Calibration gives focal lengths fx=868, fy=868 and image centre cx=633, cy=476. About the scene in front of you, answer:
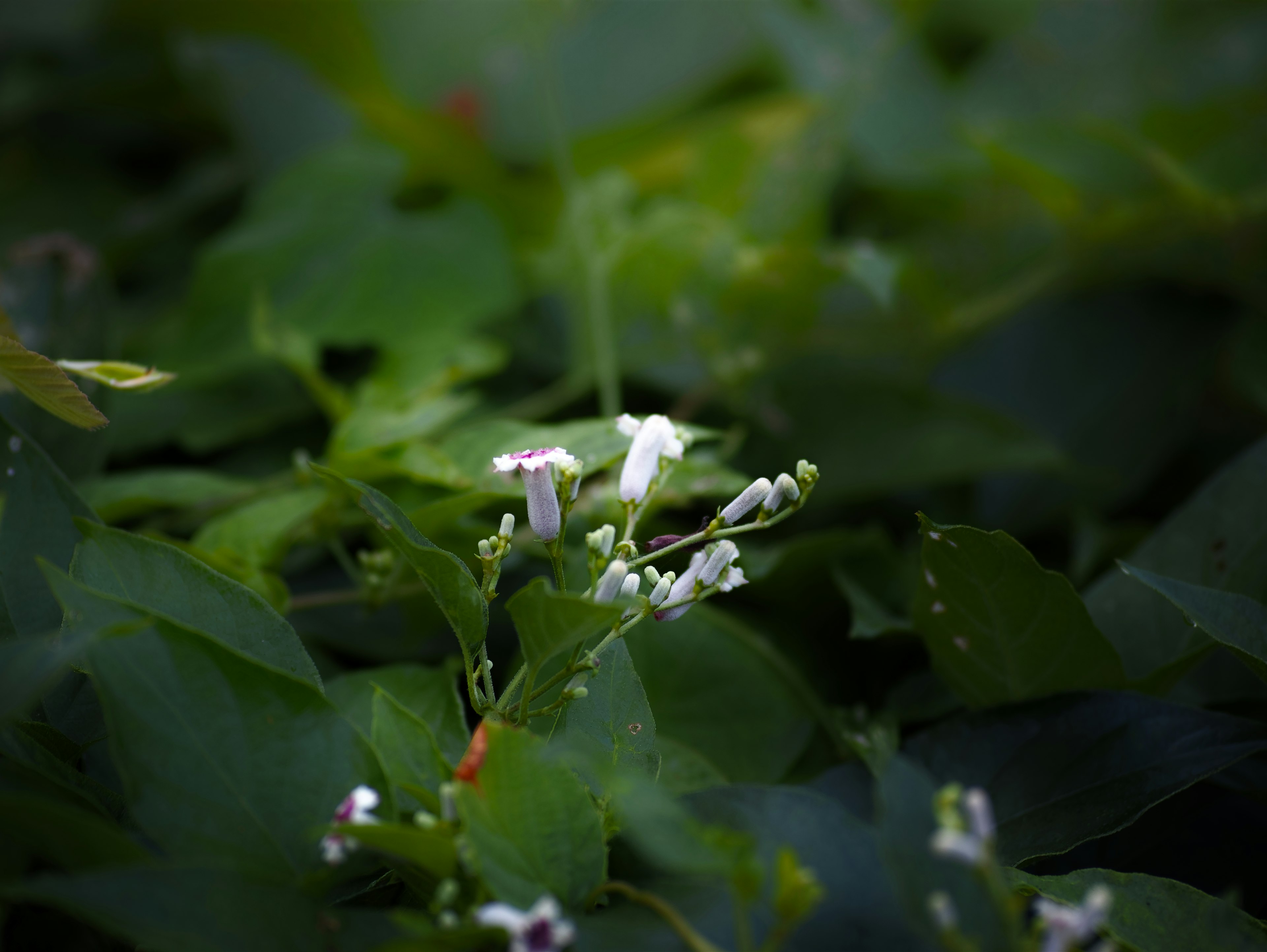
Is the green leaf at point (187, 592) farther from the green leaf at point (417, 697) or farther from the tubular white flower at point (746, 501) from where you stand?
the tubular white flower at point (746, 501)

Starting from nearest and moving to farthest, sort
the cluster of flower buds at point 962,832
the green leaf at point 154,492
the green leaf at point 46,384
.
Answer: the cluster of flower buds at point 962,832, the green leaf at point 46,384, the green leaf at point 154,492

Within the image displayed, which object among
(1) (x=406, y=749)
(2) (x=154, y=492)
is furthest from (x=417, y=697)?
(2) (x=154, y=492)

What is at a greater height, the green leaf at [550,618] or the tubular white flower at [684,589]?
the green leaf at [550,618]

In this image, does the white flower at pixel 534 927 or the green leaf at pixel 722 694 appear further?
the green leaf at pixel 722 694

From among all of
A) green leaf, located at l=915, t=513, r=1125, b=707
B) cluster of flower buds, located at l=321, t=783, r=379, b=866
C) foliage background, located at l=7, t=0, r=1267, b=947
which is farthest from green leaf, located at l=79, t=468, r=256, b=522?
green leaf, located at l=915, t=513, r=1125, b=707

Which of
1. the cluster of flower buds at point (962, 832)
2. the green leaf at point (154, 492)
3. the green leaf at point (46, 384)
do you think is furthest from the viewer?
the green leaf at point (154, 492)

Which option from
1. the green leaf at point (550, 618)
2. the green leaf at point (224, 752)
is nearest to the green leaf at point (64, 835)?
the green leaf at point (224, 752)

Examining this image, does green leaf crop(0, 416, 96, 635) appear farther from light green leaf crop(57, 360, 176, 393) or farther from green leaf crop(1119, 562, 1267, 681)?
green leaf crop(1119, 562, 1267, 681)

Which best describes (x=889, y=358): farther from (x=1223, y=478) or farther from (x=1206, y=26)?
(x=1206, y=26)
